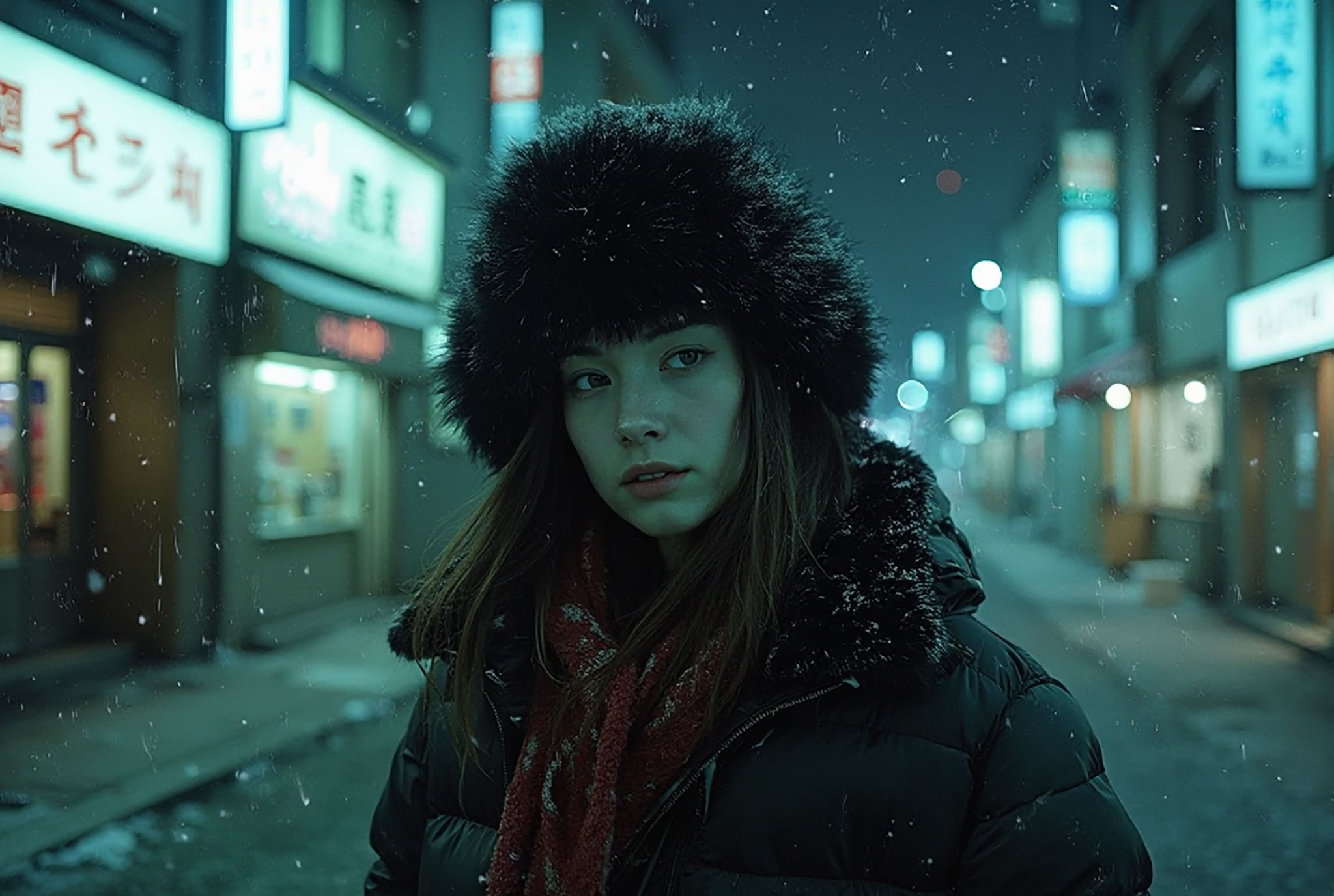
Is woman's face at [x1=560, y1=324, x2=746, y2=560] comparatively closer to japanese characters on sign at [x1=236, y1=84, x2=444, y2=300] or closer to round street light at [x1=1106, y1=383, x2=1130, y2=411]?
japanese characters on sign at [x1=236, y1=84, x2=444, y2=300]

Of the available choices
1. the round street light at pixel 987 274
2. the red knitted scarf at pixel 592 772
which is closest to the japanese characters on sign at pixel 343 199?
the red knitted scarf at pixel 592 772

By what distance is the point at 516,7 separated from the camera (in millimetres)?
11547

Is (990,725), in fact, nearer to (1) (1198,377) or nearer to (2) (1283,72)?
(2) (1283,72)

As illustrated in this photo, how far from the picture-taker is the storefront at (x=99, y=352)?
21.9 feet

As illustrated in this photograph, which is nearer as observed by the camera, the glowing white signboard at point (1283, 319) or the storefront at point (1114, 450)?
the glowing white signboard at point (1283, 319)

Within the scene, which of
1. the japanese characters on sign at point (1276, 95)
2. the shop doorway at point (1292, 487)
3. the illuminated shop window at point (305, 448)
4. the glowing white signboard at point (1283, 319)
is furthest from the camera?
the illuminated shop window at point (305, 448)

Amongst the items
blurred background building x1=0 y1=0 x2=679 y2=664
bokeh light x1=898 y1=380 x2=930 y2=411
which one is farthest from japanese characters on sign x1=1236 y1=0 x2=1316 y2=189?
bokeh light x1=898 y1=380 x2=930 y2=411

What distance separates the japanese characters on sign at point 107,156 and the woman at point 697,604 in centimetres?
581

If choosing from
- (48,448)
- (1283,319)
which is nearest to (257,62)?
(48,448)

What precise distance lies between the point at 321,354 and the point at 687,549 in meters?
7.85

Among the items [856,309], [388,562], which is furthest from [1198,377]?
[856,309]

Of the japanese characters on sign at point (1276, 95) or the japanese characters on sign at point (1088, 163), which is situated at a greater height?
the japanese characters on sign at point (1088, 163)

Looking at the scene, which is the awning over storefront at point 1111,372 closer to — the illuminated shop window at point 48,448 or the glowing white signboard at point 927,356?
the illuminated shop window at point 48,448

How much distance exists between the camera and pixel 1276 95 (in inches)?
324
